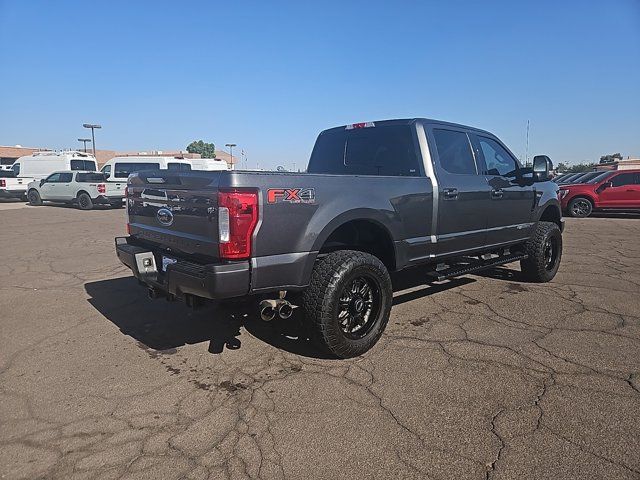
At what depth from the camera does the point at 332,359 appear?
362cm

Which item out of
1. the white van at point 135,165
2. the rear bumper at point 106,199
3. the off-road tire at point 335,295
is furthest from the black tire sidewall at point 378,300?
the rear bumper at point 106,199

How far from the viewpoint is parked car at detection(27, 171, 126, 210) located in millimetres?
17828

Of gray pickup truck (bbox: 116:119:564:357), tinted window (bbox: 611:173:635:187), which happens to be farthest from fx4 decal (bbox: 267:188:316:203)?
tinted window (bbox: 611:173:635:187)

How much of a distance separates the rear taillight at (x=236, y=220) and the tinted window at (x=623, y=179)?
16.1 meters

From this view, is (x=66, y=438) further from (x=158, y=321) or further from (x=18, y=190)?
(x=18, y=190)

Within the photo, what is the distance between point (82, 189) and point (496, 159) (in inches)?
683

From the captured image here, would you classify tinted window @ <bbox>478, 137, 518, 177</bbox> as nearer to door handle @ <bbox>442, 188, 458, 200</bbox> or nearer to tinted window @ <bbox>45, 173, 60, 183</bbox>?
door handle @ <bbox>442, 188, 458, 200</bbox>

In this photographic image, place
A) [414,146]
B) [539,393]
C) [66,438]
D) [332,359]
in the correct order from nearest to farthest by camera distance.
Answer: [66,438] → [539,393] → [332,359] → [414,146]

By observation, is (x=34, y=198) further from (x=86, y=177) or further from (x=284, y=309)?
(x=284, y=309)

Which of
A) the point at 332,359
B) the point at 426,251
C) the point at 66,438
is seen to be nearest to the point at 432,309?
the point at 426,251

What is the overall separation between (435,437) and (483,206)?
10.2ft

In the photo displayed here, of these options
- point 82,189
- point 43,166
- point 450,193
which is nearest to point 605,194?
point 450,193

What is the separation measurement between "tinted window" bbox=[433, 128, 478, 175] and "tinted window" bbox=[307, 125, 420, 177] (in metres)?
0.34

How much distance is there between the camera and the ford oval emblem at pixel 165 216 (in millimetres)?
3559
